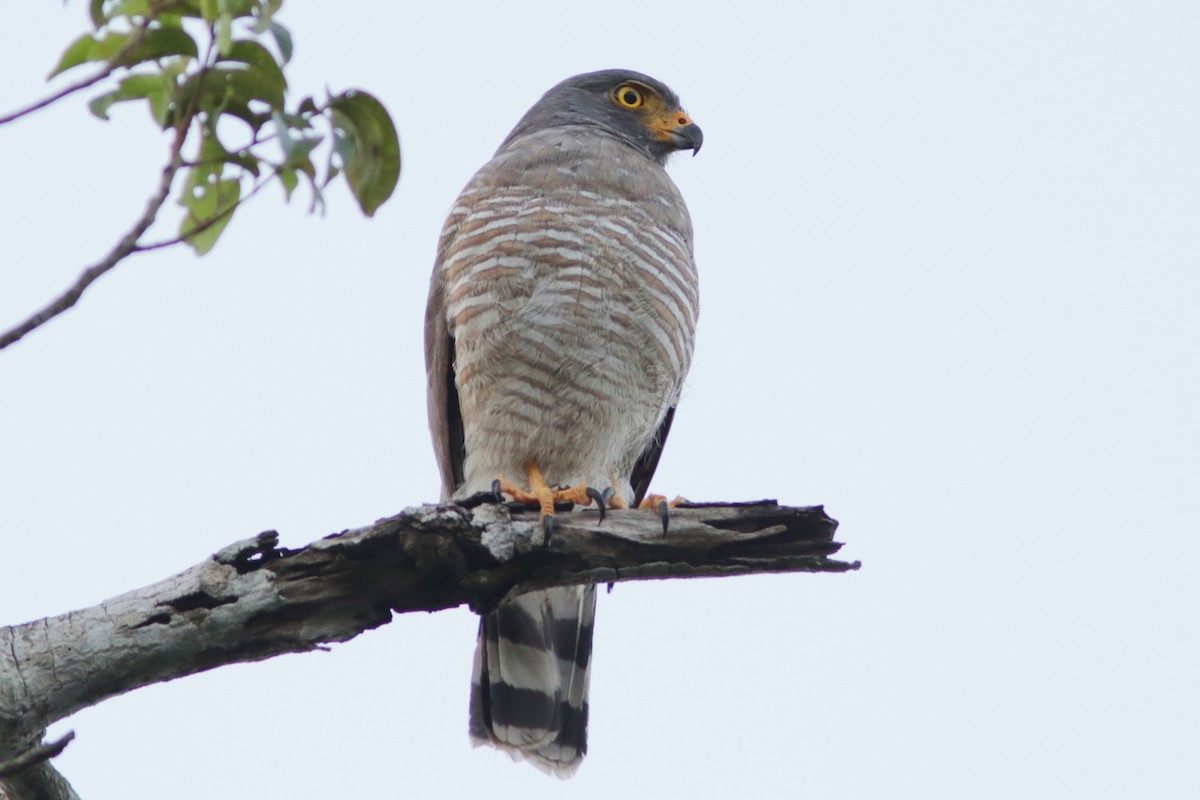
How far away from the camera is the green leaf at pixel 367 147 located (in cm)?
296

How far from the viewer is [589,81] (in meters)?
7.59

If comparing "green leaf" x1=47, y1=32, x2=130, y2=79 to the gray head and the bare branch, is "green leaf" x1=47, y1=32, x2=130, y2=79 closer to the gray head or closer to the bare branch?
the bare branch

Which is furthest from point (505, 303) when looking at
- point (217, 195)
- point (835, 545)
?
point (217, 195)

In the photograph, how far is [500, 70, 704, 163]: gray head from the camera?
7.26 meters

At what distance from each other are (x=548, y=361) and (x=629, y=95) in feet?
7.90

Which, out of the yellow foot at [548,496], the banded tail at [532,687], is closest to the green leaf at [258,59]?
the yellow foot at [548,496]

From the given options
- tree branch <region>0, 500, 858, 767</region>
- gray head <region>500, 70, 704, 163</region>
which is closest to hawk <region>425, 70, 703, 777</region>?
gray head <region>500, 70, 704, 163</region>

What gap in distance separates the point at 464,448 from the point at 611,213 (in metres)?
1.30

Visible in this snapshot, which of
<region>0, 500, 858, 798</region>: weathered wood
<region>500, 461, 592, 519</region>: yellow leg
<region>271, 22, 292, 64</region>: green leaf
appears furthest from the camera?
<region>500, 461, 592, 519</region>: yellow leg

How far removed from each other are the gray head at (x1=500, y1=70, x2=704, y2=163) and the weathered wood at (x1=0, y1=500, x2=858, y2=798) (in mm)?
3450

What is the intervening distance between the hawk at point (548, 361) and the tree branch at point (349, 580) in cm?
126

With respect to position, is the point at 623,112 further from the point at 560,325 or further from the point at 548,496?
the point at 548,496

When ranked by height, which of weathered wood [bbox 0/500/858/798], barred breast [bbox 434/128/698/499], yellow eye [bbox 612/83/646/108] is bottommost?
weathered wood [bbox 0/500/858/798]

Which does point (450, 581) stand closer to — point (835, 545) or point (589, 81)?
point (835, 545)
